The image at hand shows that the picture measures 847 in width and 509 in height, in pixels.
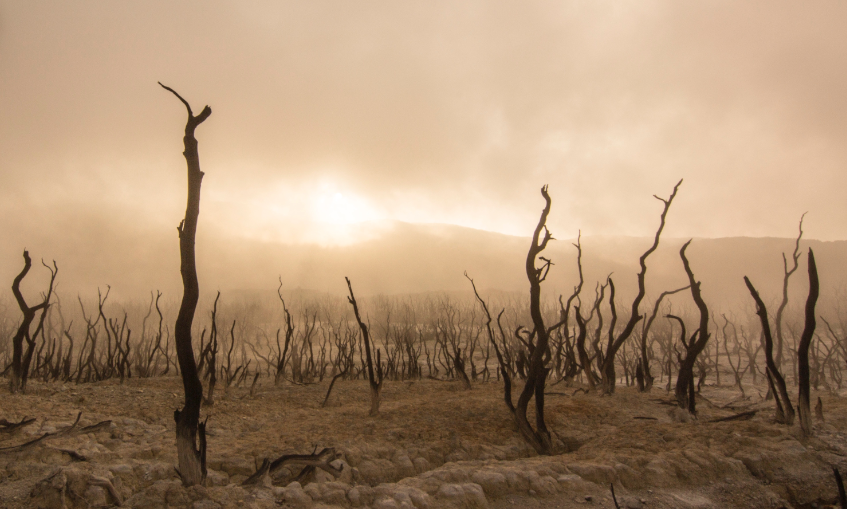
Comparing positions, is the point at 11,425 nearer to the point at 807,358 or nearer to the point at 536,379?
the point at 536,379

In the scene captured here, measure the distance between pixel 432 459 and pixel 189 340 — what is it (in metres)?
2.95

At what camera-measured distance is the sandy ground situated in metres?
3.33

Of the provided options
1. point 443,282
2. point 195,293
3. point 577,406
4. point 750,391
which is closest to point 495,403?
point 577,406

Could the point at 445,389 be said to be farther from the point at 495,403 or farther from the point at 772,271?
the point at 772,271

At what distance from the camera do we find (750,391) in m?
11.3

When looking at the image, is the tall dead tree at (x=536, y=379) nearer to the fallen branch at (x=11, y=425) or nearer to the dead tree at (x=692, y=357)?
the dead tree at (x=692, y=357)

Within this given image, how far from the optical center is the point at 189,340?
10.6 feet

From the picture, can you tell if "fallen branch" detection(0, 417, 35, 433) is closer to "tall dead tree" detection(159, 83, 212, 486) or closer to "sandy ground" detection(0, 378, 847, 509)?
"sandy ground" detection(0, 378, 847, 509)

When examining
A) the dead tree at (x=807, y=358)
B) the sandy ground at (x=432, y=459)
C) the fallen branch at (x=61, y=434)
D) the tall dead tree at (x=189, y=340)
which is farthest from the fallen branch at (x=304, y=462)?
the dead tree at (x=807, y=358)

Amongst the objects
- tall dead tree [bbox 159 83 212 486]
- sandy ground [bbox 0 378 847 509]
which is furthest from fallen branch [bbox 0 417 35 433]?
tall dead tree [bbox 159 83 212 486]

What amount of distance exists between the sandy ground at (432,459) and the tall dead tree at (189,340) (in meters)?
0.21

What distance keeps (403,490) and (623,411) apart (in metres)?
4.55

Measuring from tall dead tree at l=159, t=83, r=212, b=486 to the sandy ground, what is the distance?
0.21 m

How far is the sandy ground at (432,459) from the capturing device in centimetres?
333
